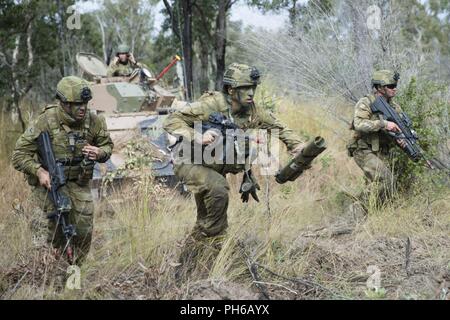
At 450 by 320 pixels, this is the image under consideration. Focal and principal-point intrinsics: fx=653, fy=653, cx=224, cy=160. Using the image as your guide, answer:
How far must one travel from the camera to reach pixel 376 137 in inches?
301

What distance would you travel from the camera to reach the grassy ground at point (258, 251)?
4949 millimetres

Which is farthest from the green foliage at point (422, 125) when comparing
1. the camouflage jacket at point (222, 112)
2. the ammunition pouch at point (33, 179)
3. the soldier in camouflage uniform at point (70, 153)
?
the ammunition pouch at point (33, 179)

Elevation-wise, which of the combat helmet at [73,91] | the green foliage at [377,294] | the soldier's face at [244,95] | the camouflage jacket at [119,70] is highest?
the camouflage jacket at [119,70]

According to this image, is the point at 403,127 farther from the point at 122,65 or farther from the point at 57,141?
the point at 122,65

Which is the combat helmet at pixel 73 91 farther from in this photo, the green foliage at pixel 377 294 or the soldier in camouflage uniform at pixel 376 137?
the soldier in camouflage uniform at pixel 376 137

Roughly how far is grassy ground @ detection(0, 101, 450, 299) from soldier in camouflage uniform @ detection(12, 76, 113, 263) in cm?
25

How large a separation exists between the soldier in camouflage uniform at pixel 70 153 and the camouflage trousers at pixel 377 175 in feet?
10.5

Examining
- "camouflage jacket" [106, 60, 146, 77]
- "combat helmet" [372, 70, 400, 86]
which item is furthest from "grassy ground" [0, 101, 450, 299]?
"camouflage jacket" [106, 60, 146, 77]

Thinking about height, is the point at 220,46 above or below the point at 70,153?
above

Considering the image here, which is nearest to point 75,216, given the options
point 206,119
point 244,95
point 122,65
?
point 206,119

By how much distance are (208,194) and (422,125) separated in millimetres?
3485

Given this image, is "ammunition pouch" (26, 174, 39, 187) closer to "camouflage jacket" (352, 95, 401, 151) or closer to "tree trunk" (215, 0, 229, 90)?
"camouflage jacket" (352, 95, 401, 151)

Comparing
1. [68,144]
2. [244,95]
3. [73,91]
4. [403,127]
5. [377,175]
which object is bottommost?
[377,175]
